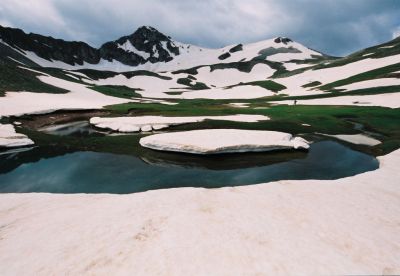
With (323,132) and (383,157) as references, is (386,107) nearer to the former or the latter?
(323,132)

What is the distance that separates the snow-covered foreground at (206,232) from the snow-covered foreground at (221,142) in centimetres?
1053

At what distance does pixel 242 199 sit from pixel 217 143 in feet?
42.9

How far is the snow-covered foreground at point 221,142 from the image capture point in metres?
27.5

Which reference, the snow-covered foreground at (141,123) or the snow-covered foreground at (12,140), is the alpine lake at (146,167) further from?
the snow-covered foreground at (141,123)

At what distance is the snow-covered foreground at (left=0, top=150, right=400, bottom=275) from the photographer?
31.8 ft

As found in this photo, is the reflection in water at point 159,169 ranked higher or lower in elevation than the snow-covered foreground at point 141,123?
lower

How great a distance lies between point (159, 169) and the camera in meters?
23.9

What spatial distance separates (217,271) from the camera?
9258mm

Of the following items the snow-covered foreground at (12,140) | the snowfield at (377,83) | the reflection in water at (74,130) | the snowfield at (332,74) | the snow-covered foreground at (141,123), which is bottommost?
the reflection in water at (74,130)

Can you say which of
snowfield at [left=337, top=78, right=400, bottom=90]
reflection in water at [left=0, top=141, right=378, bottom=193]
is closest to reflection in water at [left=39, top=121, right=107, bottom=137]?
reflection in water at [left=0, top=141, right=378, bottom=193]

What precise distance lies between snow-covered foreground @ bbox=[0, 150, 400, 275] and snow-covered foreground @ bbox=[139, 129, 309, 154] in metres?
10.5

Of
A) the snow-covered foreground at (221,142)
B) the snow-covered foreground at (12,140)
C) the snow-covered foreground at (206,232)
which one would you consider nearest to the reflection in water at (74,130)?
the snow-covered foreground at (12,140)

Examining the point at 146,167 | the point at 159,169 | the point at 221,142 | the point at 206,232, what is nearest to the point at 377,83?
the point at 221,142

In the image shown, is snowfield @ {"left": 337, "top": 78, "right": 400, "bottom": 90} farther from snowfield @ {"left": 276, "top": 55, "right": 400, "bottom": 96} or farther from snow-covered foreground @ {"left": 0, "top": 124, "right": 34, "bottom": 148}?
snow-covered foreground @ {"left": 0, "top": 124, "right": 34, "bottom": 148}
